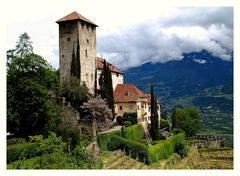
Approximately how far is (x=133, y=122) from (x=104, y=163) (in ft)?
31.8

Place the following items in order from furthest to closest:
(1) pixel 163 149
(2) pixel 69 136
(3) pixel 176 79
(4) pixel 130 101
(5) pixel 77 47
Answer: (3) pixel 176 79
(4) pixel 130 101
(5) pixel 77 47
(1) pixel 163 149
(2) pixel 69 136

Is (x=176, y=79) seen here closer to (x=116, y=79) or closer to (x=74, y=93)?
(x=116, y=79)

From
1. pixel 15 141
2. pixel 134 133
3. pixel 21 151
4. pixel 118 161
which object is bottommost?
pixel 118 161

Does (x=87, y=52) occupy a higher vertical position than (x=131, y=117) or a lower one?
higher

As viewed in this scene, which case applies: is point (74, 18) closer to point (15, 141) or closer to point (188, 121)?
point (15, 141)

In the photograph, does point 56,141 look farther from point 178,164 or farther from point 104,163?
point 178,164

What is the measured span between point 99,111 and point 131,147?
3983 millimetres

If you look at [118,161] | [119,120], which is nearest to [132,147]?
[118,161]

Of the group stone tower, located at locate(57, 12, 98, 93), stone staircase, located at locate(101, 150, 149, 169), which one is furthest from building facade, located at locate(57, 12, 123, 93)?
stone staircase, located at locate(101, 150, 149, 169)

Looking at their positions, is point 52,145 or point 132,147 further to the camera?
point 132,147

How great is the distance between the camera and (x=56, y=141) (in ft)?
71.4

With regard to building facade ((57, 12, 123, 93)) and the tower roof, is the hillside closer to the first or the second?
building facade ((57, 12, 123, 93))

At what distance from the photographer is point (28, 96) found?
2244 centimetres

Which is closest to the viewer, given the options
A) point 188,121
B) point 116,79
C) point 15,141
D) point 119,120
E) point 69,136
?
point 15,141
